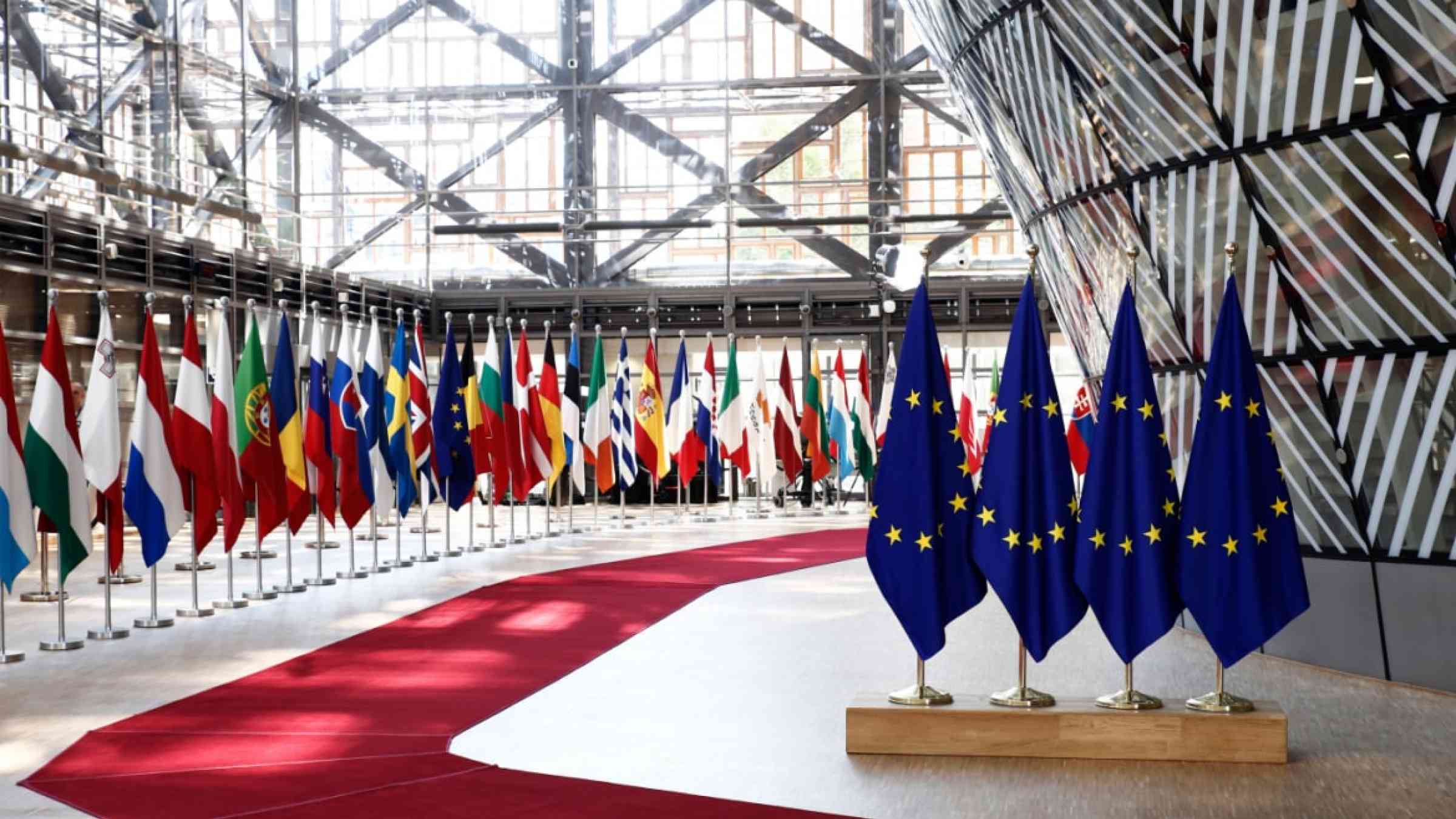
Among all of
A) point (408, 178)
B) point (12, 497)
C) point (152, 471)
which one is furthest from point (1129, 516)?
point (408, 178)

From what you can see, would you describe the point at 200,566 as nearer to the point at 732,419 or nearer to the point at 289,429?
the point at 289,429

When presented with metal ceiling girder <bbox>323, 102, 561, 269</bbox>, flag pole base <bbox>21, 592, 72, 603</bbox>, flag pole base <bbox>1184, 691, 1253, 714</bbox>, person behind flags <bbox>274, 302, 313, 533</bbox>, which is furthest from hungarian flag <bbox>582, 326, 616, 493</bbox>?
flag pole base <bbox>1184, 691, 1253, 714</bbox>

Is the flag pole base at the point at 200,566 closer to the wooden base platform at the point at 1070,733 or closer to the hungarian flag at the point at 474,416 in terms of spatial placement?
the hungarian flag at the point at 474,416

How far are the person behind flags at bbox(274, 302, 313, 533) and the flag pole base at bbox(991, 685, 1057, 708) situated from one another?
772cm

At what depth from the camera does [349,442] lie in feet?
49.6

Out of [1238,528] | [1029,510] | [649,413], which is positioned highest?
[649,413]

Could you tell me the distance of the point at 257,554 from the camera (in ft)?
45.5

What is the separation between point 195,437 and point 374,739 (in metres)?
5.08

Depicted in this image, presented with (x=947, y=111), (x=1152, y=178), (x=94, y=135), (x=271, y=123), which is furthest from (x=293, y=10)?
(x=1152, y=178)

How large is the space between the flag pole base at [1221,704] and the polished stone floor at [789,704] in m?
0.29

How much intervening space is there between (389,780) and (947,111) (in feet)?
82.2

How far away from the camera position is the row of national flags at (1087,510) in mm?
7547

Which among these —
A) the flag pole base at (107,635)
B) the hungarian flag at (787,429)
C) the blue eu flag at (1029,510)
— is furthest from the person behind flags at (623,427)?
the blue eu flag at (1029,510)

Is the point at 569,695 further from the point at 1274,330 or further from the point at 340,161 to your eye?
the point at 340,161
